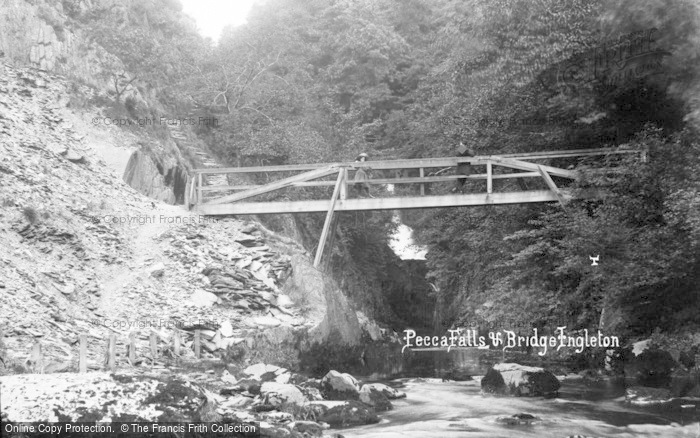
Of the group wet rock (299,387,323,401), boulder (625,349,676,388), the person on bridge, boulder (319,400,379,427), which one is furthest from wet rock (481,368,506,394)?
the person on bridge

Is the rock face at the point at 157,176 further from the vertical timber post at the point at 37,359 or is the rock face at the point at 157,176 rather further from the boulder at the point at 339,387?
the vertical timber post at the point at 37,359

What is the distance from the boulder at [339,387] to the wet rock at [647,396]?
448 cm

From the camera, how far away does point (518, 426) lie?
11.4 m

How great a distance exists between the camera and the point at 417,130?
30.9 m

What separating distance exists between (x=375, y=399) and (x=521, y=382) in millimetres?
2974

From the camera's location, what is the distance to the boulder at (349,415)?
11.4 metres

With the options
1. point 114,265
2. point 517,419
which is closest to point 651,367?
point 517,419

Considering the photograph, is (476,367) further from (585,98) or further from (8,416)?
(8,416)

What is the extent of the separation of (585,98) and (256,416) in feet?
38.4

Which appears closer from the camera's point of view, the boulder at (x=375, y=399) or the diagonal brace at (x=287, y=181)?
the boulder at (x=375, y=399)

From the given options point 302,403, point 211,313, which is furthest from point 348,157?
point 302,403

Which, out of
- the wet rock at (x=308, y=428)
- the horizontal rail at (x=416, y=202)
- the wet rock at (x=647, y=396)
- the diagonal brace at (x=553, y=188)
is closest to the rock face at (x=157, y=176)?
the horizontal rail at (x=416, y=202)

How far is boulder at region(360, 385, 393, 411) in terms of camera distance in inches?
510

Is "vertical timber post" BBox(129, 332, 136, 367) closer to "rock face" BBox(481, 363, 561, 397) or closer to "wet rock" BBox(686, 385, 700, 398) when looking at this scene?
"rock face" BBox(481, 363, 561, 397)
